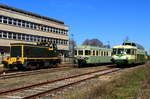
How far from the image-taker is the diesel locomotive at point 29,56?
78.9ft

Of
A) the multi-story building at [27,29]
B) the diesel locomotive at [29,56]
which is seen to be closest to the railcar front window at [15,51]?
the diesel locomotive at [29,56]

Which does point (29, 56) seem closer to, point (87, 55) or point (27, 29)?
Result: point (87, 55)

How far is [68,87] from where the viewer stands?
13219 mm

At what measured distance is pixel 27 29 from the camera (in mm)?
48750

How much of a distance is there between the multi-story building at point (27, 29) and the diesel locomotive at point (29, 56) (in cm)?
1641

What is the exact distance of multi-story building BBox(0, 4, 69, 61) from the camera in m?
43.1

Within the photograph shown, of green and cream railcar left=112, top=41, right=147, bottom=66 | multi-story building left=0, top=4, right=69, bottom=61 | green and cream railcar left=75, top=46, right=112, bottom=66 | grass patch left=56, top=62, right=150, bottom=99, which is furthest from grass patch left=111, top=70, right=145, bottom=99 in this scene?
multi-story building left=0, top=4, right=69, bottom=61

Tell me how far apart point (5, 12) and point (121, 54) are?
2463cm

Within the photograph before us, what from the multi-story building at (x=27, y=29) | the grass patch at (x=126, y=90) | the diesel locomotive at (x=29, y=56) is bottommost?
the grass patch at (x=126, y=90)

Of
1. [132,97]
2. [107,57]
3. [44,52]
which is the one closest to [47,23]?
[107,57]

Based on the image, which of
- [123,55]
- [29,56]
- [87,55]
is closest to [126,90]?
[29,56]

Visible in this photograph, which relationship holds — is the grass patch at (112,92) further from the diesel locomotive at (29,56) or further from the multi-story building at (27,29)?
the multi-story building at (27,29)

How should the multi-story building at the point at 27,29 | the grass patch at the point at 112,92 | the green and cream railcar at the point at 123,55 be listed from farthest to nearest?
1. the multi-story building at the point at 27,29
2. the green and cream railcar at the point at 123,55
3. the grass patch at the point at 112,92

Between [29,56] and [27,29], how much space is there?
2474cm
